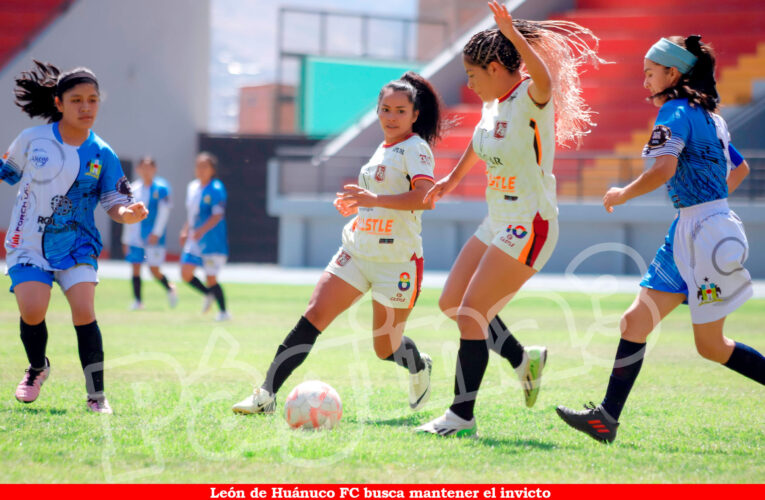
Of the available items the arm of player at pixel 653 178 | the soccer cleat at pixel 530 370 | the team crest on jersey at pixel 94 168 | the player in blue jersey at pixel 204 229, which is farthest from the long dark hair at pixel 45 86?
the player in blue jersey at pixel 204 229

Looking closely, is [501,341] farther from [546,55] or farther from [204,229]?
[204,229]

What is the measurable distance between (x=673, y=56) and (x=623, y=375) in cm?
170

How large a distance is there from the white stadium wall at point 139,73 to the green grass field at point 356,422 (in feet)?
66.7

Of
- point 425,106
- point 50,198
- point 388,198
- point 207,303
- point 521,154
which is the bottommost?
point 207,303

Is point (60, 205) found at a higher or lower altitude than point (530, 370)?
higher

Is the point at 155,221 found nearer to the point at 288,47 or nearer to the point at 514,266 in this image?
the point at 514,266

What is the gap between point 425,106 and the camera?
6000 millimetres

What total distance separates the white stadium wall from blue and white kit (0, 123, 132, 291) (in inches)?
932

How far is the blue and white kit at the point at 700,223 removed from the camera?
4.91 meters

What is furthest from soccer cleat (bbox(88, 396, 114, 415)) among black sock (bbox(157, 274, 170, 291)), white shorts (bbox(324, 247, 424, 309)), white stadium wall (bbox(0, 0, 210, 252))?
white stadium wall (bbox(0, 0, 210, 252))

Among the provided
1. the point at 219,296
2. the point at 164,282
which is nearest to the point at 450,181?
the point at 219,296

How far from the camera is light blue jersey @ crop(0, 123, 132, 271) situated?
18.9 feet

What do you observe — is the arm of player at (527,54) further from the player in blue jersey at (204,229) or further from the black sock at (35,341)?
the player in blue jersey at (204,229)

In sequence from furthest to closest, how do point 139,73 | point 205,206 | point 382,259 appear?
point 139,73 < point 205,206 < point 382,259
